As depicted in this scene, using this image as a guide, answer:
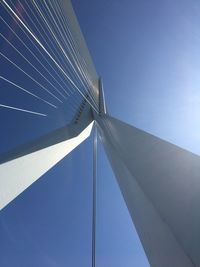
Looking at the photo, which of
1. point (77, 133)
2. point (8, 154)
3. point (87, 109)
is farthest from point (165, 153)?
point (87, 109)

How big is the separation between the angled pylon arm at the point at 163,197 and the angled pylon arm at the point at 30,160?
90 cm

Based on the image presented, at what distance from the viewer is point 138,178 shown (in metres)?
3.24

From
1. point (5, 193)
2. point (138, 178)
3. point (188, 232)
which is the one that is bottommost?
point (188, 232)

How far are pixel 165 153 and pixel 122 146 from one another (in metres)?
0.98

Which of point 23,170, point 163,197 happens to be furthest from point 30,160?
point 163,197

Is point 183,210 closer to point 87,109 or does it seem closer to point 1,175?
point 1,175

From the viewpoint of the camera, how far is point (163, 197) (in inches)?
107

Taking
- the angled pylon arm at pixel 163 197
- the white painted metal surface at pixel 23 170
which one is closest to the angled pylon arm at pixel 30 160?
the white painted metal surface at pixel 23 170

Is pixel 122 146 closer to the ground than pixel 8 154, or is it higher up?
closer to the ground

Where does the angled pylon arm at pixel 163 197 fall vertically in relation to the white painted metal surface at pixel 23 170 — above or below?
below

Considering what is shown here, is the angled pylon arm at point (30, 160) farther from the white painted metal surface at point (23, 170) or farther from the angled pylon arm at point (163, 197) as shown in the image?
the angled pylon arm at point (163, 197)

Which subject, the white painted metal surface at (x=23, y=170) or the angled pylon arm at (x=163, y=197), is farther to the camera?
the white painted metal surface at (x=23, y=170)

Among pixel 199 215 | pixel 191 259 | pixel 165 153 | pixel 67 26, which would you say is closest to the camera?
pixel 191 259

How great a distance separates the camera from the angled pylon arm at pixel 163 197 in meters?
2.34
